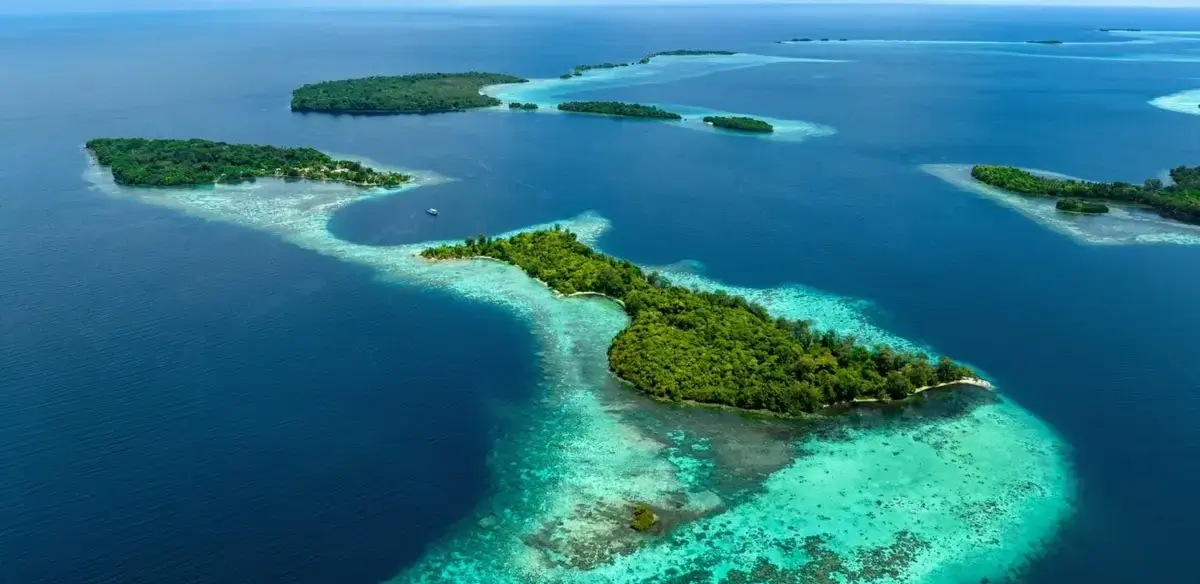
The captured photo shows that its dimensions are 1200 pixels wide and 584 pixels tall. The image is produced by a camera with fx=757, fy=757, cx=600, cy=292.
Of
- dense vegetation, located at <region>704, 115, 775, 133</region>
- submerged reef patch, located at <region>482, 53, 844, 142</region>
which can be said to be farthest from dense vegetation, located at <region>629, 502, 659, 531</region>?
dense vegetation, located at <region>704, 115, 775, 133</region>

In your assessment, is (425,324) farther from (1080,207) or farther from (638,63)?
(638,63)

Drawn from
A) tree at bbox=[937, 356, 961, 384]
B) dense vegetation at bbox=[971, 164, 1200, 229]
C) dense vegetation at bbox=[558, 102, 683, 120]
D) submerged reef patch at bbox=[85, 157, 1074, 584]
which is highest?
dense vegetation at bbox=[558, 102, 683, 120]

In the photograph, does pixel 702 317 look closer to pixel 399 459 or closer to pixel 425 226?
pixel 399 459

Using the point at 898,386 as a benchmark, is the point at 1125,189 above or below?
above

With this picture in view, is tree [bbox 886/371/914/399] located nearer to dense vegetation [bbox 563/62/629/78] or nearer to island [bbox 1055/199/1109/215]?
island [bbox 1055/199/1109/215]

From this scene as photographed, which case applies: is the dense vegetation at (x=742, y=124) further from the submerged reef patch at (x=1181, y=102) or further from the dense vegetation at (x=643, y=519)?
the dense vegetation at (x=643, y=519)

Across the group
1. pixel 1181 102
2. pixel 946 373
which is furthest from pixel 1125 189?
pixel 1181 102

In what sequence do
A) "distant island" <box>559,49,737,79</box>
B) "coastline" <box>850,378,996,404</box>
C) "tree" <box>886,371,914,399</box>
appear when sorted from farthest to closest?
"distant island" <box>559,49,737,79</box> < "coastline" <box>850,378,996,404</box> < "tree" <box>886,371,914,399</box>
